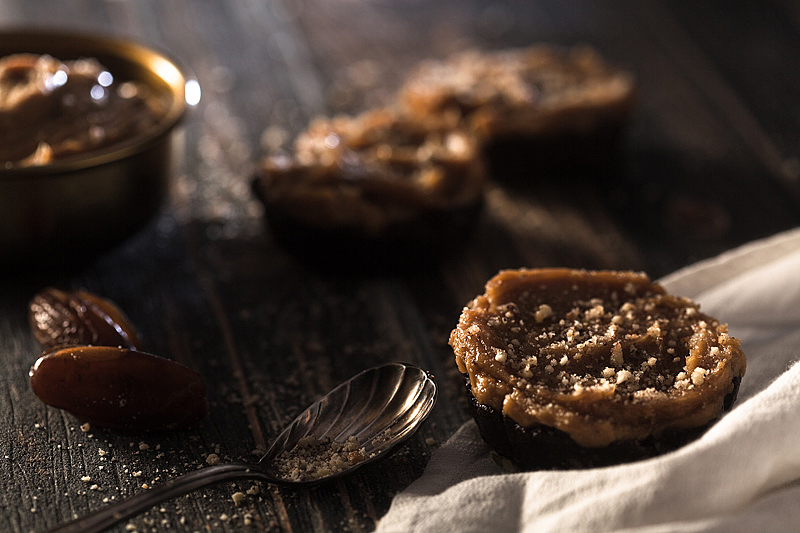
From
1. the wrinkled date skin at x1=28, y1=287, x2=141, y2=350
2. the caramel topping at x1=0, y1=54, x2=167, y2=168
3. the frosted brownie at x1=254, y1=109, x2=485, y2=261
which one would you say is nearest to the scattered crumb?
the wrinkled date skin at x1=28, y1=287, x2=141, y2=350

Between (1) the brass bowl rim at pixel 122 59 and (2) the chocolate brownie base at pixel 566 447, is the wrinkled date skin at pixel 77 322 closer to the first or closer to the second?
(1) the brass bowl rim at pixel 122 59

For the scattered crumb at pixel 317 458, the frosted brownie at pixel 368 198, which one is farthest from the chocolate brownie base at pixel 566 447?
the frosted brownie at pixel 368 198

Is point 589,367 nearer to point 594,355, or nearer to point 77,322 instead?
point 594,355

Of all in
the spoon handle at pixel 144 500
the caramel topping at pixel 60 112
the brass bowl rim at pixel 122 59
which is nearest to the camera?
the spoon handle at pixel 144 500

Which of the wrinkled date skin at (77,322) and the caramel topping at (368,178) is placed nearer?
the wrinkled date skin at (77,322)

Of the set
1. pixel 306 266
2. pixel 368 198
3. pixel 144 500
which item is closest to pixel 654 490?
pixel 144 500

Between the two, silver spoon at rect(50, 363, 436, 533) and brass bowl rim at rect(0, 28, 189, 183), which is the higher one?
brass bowl rim at rect(0, 28, 189, 183)

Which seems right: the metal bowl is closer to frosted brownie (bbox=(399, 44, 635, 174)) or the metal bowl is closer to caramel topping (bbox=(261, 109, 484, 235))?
caramel topping (bbox=(261, 109, 484, 235))

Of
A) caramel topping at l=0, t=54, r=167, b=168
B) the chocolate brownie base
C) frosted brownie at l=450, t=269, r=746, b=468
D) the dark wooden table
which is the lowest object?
the dark wooden table
